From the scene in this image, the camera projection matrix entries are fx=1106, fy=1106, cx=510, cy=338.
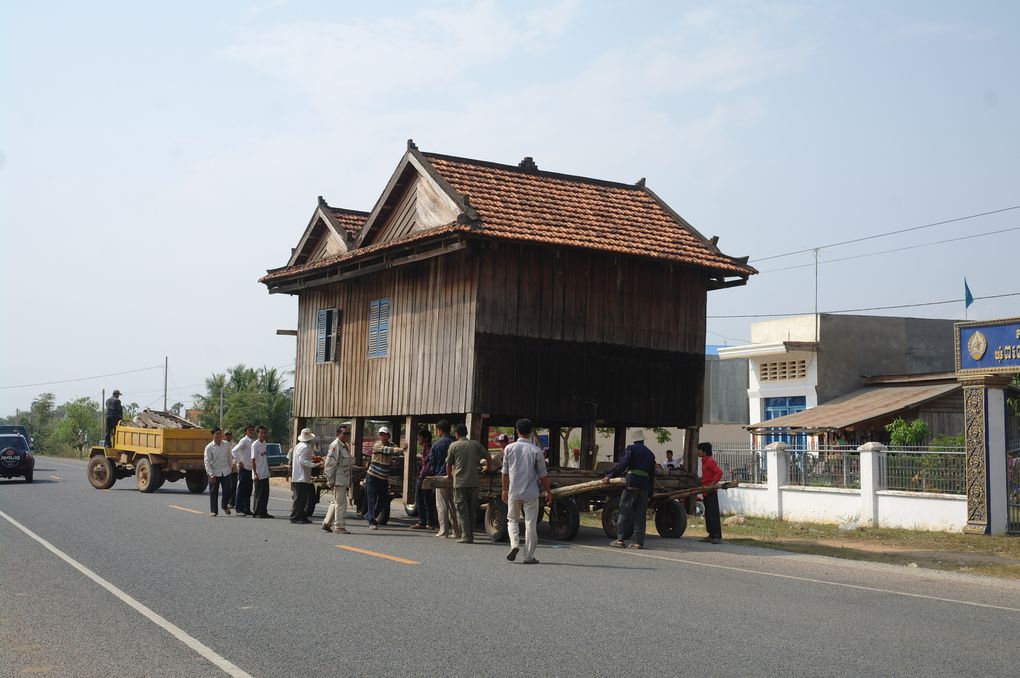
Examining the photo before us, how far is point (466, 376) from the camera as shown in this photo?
69.4ft

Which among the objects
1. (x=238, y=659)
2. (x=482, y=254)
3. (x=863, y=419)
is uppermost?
(x=482, y=254)

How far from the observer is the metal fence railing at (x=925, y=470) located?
2311 centimetres

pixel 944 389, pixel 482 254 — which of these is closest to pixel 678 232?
pixel 482 254

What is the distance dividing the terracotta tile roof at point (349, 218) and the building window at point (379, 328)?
3023 mm

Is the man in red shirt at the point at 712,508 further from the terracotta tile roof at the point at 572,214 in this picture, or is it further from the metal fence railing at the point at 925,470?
the metal fence railing at the point at 925,470

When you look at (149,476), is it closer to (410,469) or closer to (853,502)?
(410,469)

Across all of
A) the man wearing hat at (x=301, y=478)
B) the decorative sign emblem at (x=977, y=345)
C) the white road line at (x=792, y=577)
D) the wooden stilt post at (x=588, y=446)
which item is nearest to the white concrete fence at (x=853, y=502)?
the decorative sign emblem at (x=977, y=345)

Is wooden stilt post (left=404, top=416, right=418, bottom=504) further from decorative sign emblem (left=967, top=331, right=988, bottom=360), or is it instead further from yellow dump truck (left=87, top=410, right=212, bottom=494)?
decorative sign emblem (left=967, top=331, right=988, bottom=360)

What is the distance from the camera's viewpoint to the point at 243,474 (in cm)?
2303

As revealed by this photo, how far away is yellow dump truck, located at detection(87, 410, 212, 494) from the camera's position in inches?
1206

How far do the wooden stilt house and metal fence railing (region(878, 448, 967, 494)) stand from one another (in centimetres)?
502

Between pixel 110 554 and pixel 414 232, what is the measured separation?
34.5ft

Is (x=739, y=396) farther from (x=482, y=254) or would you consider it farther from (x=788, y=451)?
(x=482, y=254)

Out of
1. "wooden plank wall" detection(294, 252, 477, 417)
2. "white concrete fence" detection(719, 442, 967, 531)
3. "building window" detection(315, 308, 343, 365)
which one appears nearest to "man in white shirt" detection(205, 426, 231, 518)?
"wooden plank wall" detection(294, 252, 477, 417)
